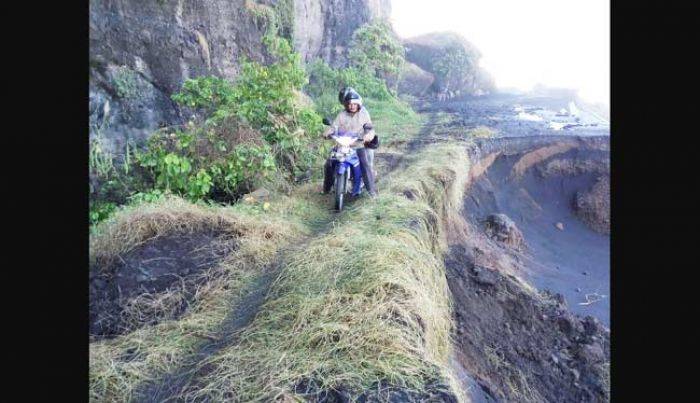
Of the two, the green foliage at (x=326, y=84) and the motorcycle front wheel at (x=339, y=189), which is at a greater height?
the green foliage at (x=326, y=84)

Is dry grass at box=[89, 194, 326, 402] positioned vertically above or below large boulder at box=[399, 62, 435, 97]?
below

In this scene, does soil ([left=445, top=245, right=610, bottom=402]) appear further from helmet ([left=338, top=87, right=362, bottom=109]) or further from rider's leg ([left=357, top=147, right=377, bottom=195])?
helmet ([left=338, top=87, right=362, bottom=109])

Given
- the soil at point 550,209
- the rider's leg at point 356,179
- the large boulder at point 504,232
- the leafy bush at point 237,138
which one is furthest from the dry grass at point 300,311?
the large boulder at point 504,232

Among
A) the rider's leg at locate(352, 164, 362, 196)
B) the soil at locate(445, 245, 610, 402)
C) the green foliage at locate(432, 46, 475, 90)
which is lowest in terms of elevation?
the soil at locate(445, 245, 610, 402)

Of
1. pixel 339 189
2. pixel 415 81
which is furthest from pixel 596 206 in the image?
pixel 415 81

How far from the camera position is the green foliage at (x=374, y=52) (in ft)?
54.5

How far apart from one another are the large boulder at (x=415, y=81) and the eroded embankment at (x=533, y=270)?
11519 millimetres

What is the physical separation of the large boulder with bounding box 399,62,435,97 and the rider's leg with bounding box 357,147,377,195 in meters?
17.0

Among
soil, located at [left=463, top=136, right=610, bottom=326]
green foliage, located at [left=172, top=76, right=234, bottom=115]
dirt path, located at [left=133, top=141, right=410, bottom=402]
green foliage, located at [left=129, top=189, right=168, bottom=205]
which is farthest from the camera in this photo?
soil, located at [left=463, top=136, right=610, bottom=326]

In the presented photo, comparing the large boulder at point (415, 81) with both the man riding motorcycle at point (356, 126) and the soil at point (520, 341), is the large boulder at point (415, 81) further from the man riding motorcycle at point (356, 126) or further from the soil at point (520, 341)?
the soil at point (520, 341)

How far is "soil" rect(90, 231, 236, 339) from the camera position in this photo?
3.49 m

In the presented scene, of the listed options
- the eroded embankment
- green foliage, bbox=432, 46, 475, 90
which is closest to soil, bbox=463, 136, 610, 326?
the eroded embankment
